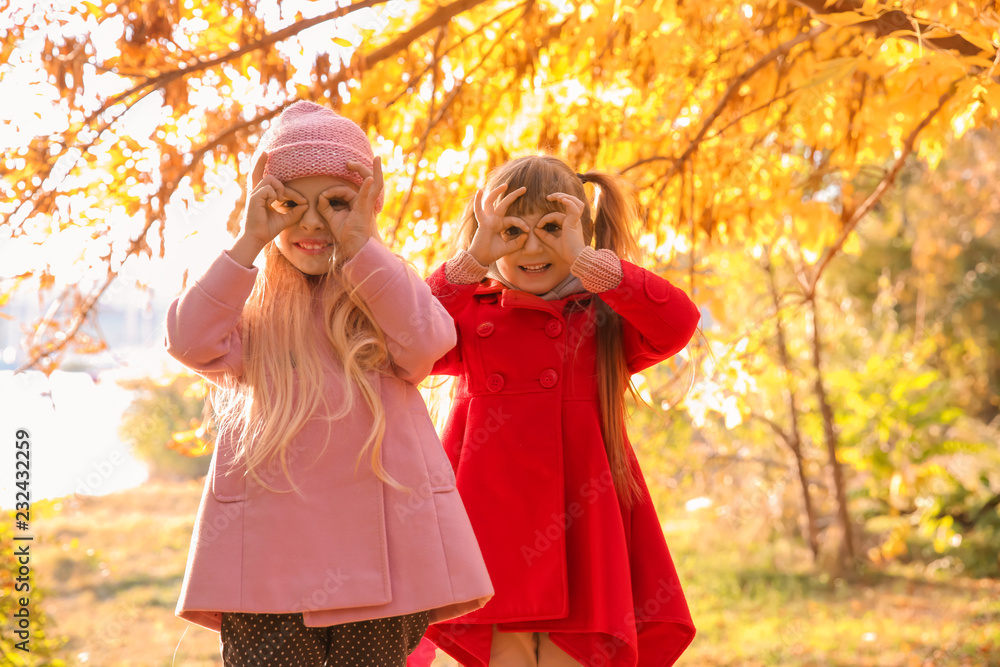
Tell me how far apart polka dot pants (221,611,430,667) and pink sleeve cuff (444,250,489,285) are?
0.70 metres

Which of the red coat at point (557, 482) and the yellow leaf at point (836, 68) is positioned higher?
the yellow leaf at point (836, 68)

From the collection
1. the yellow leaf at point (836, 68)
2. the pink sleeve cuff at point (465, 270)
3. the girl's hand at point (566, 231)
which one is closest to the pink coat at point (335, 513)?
the pink sleeve cuff at point (465, 270)

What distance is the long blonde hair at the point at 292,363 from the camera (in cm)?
150

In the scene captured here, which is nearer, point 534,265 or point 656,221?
point 534,265

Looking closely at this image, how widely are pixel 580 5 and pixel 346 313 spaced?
1927 millimetres

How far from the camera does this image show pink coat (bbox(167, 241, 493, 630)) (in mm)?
1432

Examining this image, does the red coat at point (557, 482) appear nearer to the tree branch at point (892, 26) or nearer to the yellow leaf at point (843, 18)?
the yellow leaf at point (843, 18)

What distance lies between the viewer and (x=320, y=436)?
1.53 meters

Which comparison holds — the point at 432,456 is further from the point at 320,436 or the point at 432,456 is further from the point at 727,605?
the point at 727,605

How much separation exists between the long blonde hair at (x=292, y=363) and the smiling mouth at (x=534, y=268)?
0.44 m

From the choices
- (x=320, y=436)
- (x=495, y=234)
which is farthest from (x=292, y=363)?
(x=495, y=234)

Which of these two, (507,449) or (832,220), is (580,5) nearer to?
(832,220)

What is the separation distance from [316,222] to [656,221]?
6.13ft

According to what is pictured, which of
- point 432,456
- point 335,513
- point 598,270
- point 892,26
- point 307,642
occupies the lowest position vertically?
point 307,642
